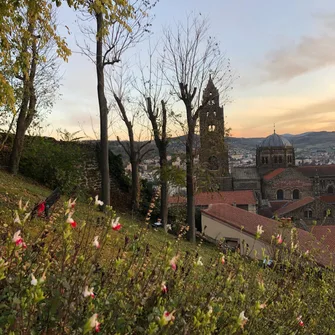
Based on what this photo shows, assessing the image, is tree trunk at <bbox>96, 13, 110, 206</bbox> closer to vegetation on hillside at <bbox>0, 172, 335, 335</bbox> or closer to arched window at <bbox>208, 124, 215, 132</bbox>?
arched window at <bbox>208, 124, 215, 132</bbox>

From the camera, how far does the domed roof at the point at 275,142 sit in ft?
237

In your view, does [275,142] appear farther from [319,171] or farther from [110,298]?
[110,298]

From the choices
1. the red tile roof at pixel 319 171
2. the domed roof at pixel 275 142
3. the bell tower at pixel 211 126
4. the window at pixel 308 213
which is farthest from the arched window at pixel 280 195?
the bell tower at pixel 211 126

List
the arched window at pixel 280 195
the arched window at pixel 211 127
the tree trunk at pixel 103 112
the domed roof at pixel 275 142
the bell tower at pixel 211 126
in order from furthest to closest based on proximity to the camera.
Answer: the domed roof at pixel 275 142 → the arched window at pixel 280 195 → the arched window at pixel 211 127 → the bell tower at pixel 211 126 → the tree trunk at pixel 103 112

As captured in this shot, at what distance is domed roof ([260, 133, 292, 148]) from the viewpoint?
72188 millimetres

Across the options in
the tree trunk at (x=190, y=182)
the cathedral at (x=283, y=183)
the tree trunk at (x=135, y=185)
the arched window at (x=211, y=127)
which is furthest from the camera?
the cathedral at (x=283, y=183)

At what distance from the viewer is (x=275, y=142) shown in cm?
7300

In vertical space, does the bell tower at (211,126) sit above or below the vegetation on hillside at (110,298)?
above

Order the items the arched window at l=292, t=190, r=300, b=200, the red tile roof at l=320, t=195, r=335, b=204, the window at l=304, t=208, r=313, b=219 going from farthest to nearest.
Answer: the arched window at l=292, t=190, r=300, b=200, the red tile roof at l=320, t=195, r=335, b=204, the window at l=304, t=208, r=313, b=219

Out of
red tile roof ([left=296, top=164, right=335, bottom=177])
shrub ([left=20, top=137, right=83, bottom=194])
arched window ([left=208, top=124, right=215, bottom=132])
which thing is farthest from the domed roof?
shrub ([left=20, top=137, right=83, bottom=194])

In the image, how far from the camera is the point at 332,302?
4414 mm

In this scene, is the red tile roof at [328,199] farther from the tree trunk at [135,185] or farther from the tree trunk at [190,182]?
the tree trunk at [190,182]

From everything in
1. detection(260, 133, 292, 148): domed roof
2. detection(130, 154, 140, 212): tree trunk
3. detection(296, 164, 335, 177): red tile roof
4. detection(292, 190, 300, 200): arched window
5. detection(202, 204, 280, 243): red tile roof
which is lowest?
detection(292, 190, 300, 200): arched window

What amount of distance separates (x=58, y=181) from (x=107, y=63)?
610 centimetres
